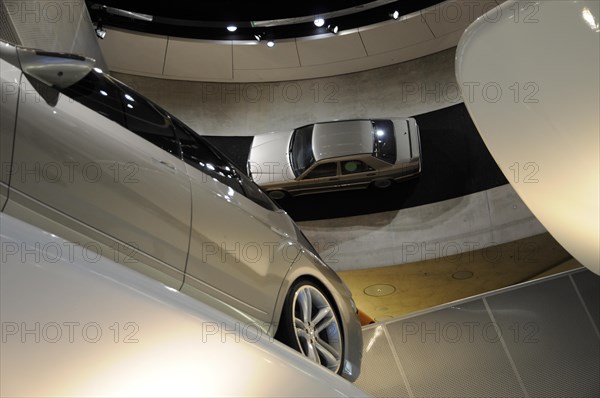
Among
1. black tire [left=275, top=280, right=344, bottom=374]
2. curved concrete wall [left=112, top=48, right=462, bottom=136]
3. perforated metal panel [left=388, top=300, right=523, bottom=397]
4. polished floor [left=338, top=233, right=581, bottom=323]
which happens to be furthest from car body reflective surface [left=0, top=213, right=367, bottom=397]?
curved concrete wall [left=112, top=48, right=462, bottom=136]

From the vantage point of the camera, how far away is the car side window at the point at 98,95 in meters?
2.39

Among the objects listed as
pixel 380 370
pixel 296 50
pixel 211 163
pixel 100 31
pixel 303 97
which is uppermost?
pixel 296 50

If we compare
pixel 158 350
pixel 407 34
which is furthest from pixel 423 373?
pixel 407 34

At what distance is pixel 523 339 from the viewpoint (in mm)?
4875

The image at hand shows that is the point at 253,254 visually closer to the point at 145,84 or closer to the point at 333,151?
the point at 333,151

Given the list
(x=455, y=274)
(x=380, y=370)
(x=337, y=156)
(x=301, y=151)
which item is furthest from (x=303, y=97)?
(x=380, y=370)

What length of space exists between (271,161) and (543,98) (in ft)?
18.9

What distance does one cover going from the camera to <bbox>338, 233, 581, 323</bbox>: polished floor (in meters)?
7.49

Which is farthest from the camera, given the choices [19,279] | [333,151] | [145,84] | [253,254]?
[145,84]

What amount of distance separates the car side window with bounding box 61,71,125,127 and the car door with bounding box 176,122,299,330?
41cm

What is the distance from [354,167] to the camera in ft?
24.8

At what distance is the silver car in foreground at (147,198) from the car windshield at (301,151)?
13.4 feet

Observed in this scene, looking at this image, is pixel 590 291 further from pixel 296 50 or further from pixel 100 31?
pixel 100 31

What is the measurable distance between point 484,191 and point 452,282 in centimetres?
140
